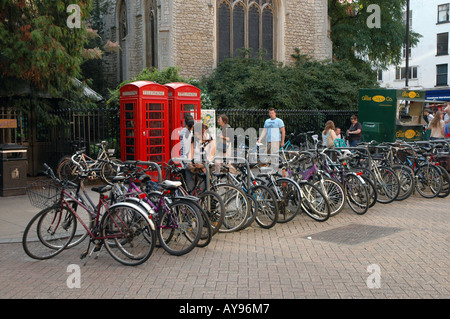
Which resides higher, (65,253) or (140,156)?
(140,156)

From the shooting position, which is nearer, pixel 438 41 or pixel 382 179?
pixel 382 179

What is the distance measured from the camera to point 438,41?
47.4m

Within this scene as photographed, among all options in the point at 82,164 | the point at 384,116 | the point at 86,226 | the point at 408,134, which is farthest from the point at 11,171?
the point at 408,134

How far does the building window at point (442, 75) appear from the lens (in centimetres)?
4647

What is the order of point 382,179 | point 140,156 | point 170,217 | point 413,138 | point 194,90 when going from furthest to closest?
point 413,138
point 194,90
point 140,156
point 382,179
point 170,217

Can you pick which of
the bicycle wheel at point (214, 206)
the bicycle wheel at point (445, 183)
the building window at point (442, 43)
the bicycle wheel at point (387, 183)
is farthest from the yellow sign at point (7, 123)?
the building window at point (442, 43)

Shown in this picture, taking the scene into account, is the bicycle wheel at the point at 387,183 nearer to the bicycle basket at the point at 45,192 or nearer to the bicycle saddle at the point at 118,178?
the bicycle saddle at the point at 118,178

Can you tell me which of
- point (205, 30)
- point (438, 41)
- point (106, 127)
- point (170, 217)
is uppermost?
point (438, 41)

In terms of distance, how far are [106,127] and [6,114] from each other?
8.33 ft

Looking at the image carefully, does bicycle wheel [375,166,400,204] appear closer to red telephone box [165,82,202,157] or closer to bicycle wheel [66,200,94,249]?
red telephone box [165,82,202,157]

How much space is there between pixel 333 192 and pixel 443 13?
45.1 meters

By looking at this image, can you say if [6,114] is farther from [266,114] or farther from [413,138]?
[413,138]

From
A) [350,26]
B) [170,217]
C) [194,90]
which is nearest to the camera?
[170,217]

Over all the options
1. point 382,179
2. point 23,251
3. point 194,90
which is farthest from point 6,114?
point 382,179
